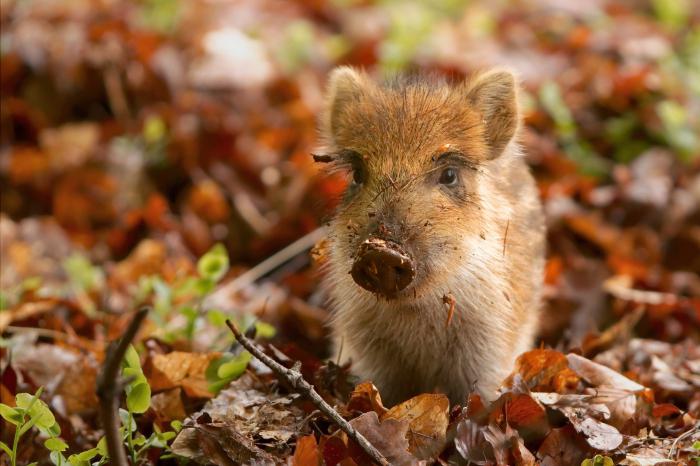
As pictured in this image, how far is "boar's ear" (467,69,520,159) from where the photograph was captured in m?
4.32

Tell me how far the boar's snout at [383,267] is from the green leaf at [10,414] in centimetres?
134

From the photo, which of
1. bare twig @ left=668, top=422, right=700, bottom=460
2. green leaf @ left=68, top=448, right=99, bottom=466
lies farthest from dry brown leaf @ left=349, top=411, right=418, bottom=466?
bare twig @ left=668, top=422, right=700, bottom=460

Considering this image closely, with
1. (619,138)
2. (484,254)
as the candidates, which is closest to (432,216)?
(484,254)

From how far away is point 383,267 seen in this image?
11.0 feet

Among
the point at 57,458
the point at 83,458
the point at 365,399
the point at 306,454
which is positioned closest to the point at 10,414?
the point at 57,458

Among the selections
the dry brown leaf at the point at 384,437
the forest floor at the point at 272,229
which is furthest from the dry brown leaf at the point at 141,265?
the dry brown leaf at the point at 384,437

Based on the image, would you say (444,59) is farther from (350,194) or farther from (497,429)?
(497,429)

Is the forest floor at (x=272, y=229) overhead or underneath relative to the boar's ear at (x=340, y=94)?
underneath

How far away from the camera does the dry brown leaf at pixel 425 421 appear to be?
130 inches

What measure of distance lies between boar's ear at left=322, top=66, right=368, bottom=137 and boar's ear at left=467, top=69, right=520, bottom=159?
57 centimetres

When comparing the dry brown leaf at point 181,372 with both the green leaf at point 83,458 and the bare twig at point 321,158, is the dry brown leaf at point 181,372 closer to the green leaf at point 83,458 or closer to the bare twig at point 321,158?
the green leaf at point 83,458

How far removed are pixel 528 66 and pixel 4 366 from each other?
19.4 feet

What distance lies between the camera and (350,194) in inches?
161

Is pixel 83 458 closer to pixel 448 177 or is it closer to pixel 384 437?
pixel 384 437
